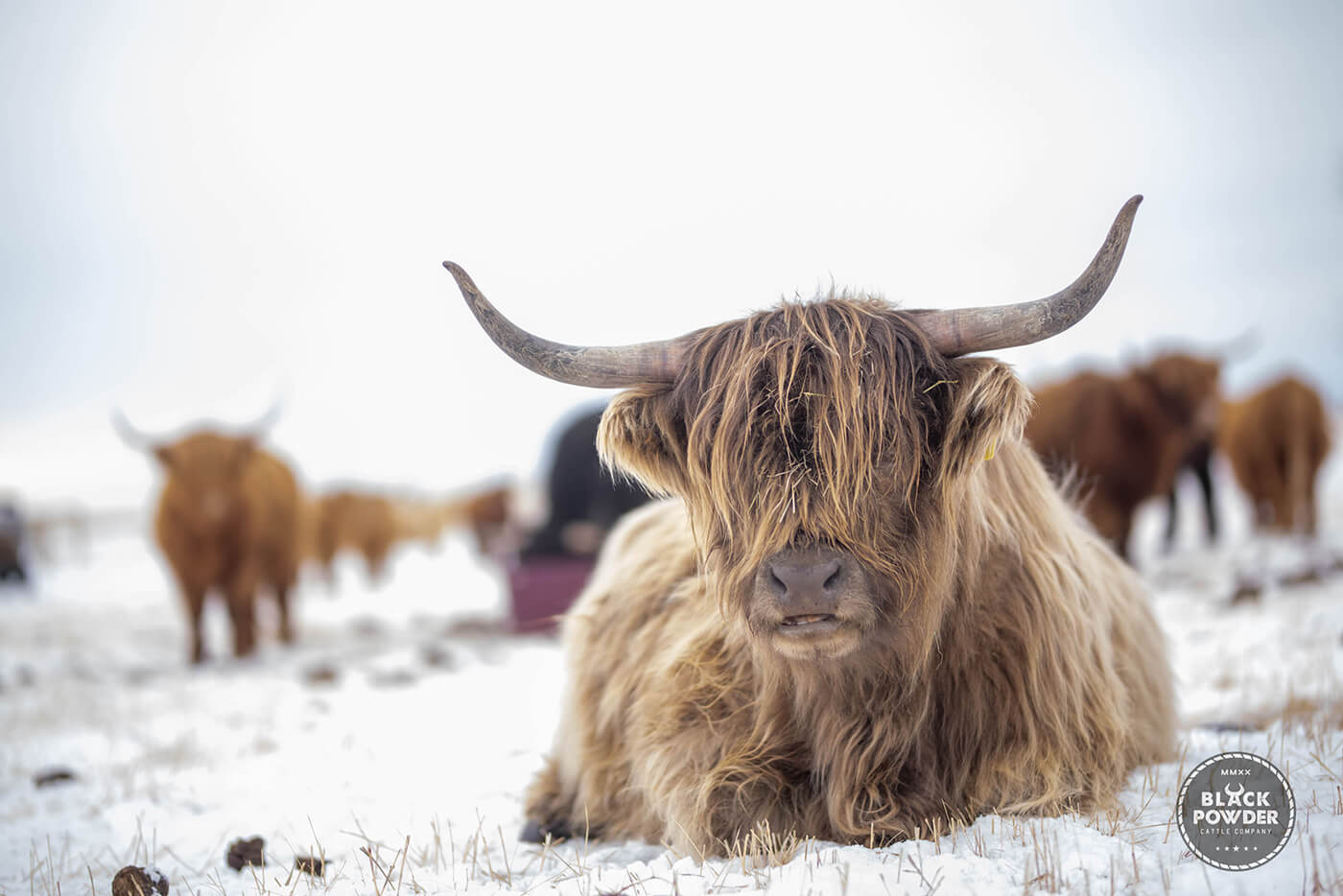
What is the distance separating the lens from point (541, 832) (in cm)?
284

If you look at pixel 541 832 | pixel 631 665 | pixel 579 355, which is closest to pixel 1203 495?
pixel 631 665

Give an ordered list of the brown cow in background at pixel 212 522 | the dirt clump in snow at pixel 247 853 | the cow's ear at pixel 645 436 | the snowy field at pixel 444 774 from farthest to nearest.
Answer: the brown cow in background at pixel 212 522 → the dirt clump in snow at pixel 247 853 → the cow's ear at pixel 645 436 → the snowy field at pixel 444 774

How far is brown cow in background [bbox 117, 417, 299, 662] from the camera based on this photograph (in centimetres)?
Answer: 766

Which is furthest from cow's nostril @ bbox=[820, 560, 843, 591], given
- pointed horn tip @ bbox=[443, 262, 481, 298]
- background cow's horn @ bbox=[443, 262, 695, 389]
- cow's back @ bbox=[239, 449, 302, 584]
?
cow's back @ bbox=[239, 449, 302, 584]

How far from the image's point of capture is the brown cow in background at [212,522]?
7664 mm

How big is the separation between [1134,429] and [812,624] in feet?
26.3

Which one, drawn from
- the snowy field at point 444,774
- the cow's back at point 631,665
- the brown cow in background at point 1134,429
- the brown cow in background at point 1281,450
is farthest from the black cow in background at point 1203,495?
the cow's back at point 631,665

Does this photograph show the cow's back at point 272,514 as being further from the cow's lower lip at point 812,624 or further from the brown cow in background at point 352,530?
the brown cow in background at point 352,530

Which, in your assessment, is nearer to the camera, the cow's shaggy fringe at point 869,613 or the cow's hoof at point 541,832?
the cow's shaggy fringe at point 869,613

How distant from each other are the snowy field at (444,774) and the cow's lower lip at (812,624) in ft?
1.63

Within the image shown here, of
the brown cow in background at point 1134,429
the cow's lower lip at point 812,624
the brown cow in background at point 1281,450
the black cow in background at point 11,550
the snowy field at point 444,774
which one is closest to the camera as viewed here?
the snowy field at point 444,774

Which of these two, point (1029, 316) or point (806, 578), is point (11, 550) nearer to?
point (806, 578)

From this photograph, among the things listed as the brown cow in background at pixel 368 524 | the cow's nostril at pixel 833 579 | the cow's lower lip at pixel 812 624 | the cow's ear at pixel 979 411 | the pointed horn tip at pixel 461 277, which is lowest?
the brown cow in background at pixel 368 524

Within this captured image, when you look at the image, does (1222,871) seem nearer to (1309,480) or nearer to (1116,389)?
(1116,389)
